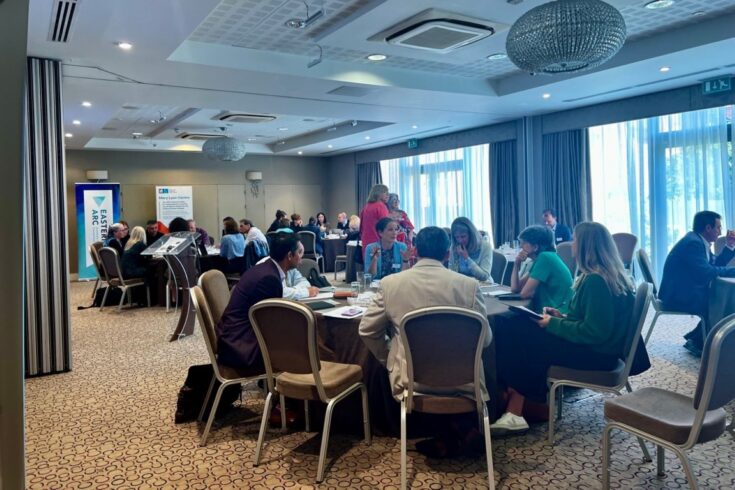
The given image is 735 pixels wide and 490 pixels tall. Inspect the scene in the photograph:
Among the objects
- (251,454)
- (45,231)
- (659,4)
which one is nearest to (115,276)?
(45,231)

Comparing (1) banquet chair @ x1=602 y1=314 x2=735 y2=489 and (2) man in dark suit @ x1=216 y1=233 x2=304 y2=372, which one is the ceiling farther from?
(1) banquet chair @ x1=602 y1=314 x2=735 y2=489

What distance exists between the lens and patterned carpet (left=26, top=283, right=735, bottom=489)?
2803 mm

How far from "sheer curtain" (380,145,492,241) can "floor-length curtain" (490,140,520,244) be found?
14.5 inches

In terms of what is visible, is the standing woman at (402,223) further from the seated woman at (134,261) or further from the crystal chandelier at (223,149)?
the seated woman at (134,261)

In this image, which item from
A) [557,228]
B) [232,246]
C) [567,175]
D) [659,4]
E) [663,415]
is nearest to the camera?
[663,415]

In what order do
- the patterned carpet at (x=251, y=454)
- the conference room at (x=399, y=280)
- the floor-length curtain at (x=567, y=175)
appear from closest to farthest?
the conference room at (x=399, y=280)
the patterned carpet at (x=251, y=454)
the floor-length curtain at (x=567, y=175)

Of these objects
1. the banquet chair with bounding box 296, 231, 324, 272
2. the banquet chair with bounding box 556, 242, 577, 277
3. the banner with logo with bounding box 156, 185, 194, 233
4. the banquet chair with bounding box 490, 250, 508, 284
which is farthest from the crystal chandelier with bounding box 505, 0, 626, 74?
the banner with logo with bounding box 156, 185, 194, 233

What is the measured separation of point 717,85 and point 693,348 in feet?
11.0

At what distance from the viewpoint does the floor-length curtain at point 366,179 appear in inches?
533

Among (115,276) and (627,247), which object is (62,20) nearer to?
(115,276)

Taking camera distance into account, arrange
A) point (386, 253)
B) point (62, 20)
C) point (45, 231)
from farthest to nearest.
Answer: point (386, 253), point (45, 231), point (62, 20)

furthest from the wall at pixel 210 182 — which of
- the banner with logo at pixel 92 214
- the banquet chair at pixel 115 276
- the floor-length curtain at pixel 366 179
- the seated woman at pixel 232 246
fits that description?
the seated woman at pixel 232 246

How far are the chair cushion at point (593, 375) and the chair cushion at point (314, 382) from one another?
1129 millimetres

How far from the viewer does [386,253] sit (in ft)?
15.9
